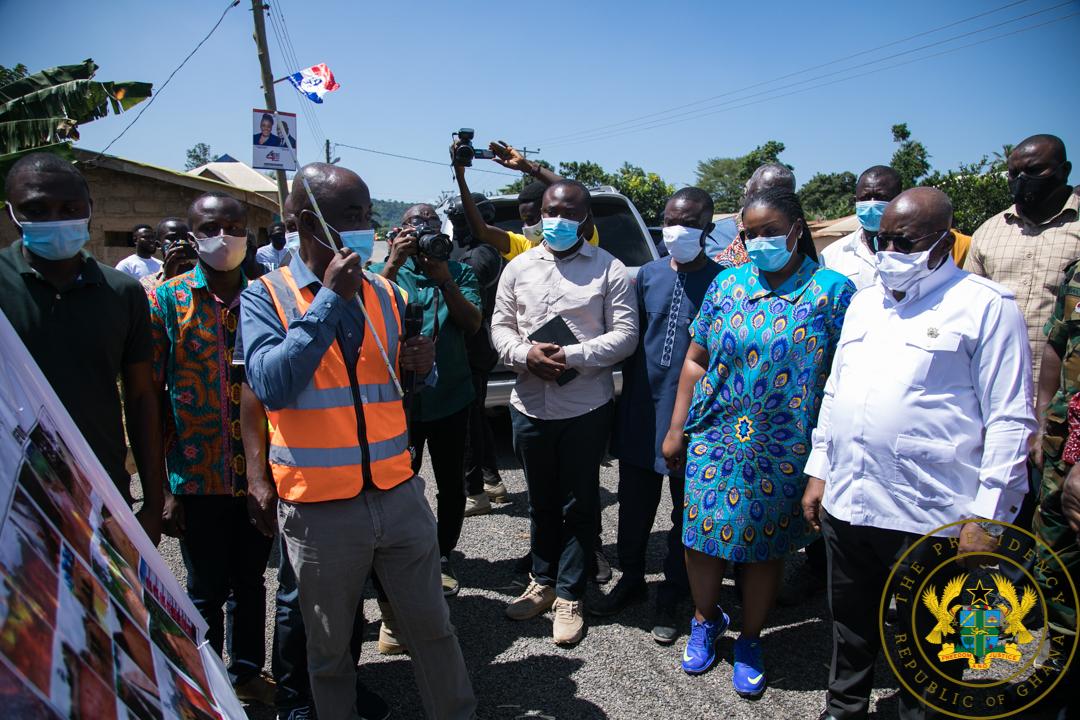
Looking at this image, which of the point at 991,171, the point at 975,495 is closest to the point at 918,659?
the point at 975,495

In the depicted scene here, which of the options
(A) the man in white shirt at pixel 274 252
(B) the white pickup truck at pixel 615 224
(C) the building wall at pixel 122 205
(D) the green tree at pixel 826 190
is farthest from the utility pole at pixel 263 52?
(D) the green tree at pixel 826 190

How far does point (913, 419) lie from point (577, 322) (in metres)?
1.66

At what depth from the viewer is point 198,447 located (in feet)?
9.35

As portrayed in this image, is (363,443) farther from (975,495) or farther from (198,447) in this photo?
(975,495)

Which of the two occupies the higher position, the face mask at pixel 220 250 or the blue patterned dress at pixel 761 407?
the face mask at pixel 220 250

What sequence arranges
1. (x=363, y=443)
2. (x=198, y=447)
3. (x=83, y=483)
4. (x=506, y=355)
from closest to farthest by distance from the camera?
(x=83, y=483) < (x=363, y=443) < (x=198, y=447) < (x=506, y=355)

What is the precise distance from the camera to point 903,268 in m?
2.42

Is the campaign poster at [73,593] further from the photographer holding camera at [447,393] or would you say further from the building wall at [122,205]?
the building wall at [122,205]

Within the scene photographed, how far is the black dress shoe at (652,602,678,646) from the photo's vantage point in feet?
11.1

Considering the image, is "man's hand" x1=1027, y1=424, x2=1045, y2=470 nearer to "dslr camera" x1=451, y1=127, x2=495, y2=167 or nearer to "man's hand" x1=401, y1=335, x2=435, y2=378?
"man's hand" x1=401, y1=335, x2=435, y2=378

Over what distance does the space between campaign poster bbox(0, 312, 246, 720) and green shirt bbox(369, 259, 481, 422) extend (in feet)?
7.75

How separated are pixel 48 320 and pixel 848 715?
10.6 feet

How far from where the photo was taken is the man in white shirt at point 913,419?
2.28 metres

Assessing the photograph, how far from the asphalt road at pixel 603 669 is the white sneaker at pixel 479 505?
901mm
